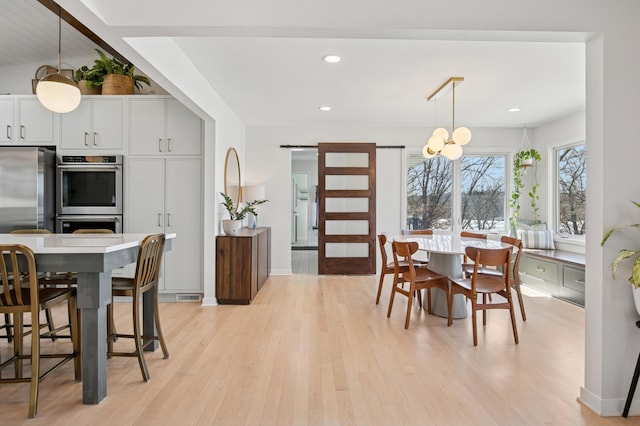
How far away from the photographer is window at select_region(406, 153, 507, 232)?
620cm

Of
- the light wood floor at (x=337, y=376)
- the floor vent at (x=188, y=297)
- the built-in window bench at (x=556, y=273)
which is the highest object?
the built-in window bench at (x=556, y=273)

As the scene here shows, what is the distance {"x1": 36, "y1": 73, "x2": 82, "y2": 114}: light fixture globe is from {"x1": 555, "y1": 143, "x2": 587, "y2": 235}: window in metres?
6.03

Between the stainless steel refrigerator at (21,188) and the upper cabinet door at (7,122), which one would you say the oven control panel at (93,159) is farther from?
the upper cabinet door at (7,122)

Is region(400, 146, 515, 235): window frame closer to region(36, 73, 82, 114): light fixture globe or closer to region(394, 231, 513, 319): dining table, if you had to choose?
region(394, 231, 513, 319): dining table

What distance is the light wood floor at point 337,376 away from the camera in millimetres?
2014

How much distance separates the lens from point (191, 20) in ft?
6.52

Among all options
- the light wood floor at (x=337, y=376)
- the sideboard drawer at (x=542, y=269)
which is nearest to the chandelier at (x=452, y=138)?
the light wood floor at (x=337, y=376)

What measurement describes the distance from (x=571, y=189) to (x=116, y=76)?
20.7ft

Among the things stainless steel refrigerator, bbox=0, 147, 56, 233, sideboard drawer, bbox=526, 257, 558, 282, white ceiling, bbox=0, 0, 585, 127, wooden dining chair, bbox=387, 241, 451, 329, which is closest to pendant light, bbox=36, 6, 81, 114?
white ceiling, bbox=0, 0, 585, 127

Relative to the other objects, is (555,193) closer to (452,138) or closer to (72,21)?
(452,138)

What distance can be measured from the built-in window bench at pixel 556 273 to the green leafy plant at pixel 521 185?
0.80 metres

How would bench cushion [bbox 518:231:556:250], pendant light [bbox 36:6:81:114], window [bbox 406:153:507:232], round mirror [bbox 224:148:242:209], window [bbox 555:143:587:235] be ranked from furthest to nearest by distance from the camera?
window [bbox 406:153:507:232], bench cushion [bbox 518:231:556:250], window [bbox 555:143:587:235], round mirror [bbox 224:148:242:209], pendant light [bbox 36:6:81:114]

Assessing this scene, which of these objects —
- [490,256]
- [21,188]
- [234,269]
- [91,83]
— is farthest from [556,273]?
[21,188]

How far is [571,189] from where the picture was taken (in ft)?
17.6
